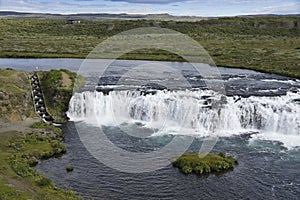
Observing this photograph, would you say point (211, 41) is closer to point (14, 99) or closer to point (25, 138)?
point (14, 99)

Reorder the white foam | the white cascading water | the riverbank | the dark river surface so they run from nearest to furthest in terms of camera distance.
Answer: the riverbank → the dark river surface → the white foam → the white cascading water

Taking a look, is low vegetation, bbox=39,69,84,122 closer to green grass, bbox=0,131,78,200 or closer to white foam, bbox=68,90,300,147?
white foam, bbox=68,90,300,147

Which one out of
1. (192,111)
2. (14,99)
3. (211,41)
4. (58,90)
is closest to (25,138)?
(14,99)

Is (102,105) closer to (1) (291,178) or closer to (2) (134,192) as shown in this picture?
(2) (134,192)

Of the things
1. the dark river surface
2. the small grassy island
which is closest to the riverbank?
the dark river surface

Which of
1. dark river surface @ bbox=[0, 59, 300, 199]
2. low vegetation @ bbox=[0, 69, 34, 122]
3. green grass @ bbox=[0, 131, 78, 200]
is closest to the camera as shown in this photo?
green grass @ bbox=[0, 131, 78, 200]

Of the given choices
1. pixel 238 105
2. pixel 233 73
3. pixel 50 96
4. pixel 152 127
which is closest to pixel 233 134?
pixel 238 105

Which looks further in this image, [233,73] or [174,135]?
[233,73]

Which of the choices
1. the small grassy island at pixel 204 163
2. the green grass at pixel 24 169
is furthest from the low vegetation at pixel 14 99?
the small grassy island at pixel 204 163
